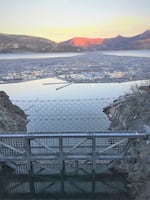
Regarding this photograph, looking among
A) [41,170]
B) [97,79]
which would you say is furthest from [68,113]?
[97,79]

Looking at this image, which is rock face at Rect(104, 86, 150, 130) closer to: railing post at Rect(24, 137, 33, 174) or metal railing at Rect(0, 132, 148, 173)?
metal railing at Rect(0, 132, 148, 173)

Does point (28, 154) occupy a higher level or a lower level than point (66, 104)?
lower

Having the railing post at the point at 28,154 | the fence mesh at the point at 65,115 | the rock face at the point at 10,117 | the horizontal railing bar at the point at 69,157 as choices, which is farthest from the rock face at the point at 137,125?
the rock face at the point at 10,117

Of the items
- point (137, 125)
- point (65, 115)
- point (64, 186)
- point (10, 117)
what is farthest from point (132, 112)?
point (10, 117)

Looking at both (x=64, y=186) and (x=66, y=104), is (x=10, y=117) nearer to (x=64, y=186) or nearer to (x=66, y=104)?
(x=66, y=104)

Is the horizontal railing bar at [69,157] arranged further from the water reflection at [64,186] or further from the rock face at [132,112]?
the rock face at [132,112]

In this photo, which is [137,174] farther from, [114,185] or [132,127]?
[132,127]

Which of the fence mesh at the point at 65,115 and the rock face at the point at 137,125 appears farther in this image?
the fence mesh at the point at 65,115

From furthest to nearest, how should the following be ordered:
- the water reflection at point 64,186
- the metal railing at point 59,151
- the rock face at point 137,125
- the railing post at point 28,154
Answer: the railing post at point 28,154
the metal railing at point 59,151
the water reflection at point 64,186
the rock face at point 137,125
